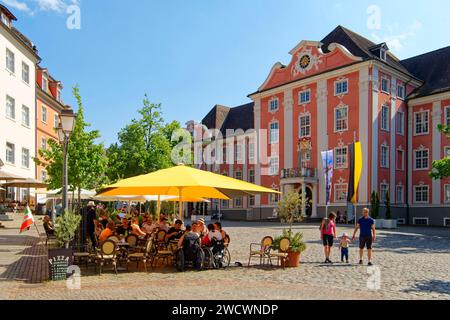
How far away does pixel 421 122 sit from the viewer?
4044 cm

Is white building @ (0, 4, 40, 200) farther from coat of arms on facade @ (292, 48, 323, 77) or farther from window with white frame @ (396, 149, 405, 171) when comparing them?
window with white frame @ (396, 149, 405, 171)

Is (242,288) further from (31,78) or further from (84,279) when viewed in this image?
(31,78)

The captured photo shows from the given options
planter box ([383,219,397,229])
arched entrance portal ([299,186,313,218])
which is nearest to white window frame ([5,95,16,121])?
arched entrance portal ([299,186,313,218])

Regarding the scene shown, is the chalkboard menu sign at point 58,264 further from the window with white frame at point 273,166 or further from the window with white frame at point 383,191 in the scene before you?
the window with white frame at point 273,166

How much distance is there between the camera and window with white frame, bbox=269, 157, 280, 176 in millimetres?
45469

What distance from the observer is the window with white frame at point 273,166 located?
45469 mm

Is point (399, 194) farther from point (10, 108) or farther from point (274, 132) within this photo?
point (10, 108)

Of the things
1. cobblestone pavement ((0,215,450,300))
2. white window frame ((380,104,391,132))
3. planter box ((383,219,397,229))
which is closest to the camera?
cobblestone pavement ((0,215,450,300))

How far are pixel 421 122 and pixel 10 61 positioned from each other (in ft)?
108

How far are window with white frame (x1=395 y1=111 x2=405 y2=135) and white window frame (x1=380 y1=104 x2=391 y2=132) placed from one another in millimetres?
1420

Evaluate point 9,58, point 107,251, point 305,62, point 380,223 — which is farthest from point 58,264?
point 305,62

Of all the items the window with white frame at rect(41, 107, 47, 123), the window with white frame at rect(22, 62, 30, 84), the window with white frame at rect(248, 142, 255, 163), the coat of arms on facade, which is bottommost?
the window with white frame at rect(248, 142, 255, 163)
